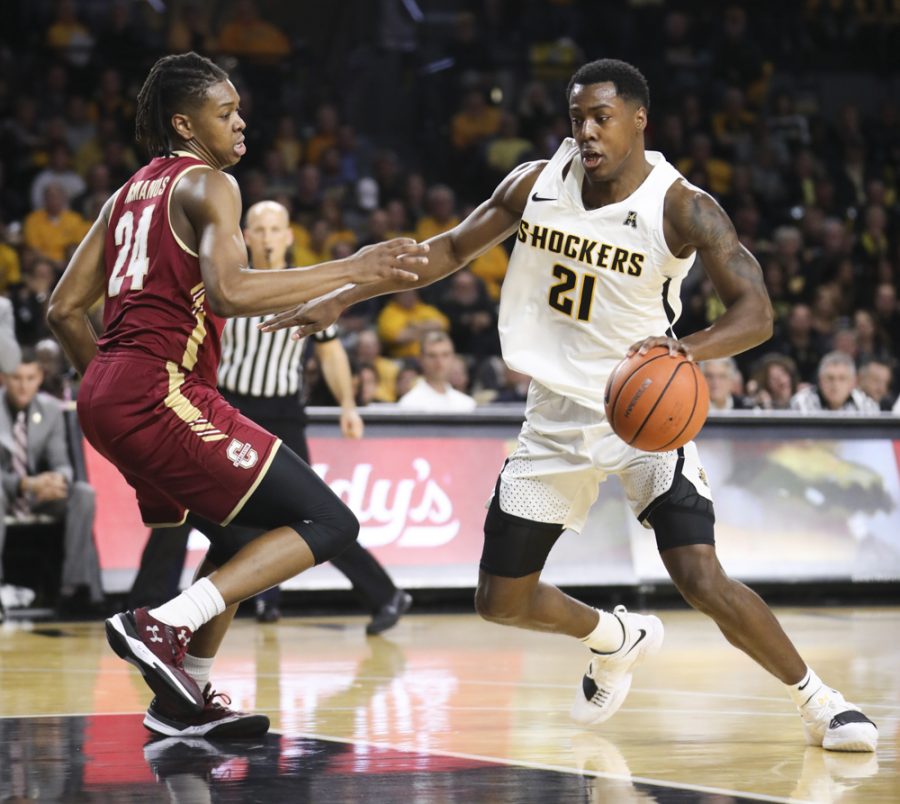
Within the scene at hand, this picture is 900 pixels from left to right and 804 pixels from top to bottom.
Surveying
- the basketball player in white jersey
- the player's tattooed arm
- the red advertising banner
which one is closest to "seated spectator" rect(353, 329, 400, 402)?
the red advertising banner

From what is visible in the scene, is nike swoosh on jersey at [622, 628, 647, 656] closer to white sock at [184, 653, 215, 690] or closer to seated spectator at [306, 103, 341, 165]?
white sock at [184, 653, 215, 690]

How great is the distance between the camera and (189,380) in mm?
4988

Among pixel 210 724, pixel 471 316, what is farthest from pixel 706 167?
pixel 210 724

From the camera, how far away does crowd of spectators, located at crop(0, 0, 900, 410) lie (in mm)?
13117

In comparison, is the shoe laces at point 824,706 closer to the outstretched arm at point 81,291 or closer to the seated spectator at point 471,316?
the outstretched arm at point 81,291

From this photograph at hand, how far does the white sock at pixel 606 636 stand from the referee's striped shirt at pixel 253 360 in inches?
123

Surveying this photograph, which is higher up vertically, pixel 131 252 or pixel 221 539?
pixel 131 252

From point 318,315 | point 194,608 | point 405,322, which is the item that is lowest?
point 194,608

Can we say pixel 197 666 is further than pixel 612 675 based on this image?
No

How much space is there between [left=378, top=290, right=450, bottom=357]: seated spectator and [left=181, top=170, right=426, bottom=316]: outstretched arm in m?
8.07

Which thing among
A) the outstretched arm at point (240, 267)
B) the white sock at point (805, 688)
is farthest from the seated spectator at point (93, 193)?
the white sock at point (805, 688)

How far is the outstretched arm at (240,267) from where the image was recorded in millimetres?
4668

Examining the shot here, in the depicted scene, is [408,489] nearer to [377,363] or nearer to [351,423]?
[351,423]

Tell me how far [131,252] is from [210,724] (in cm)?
153
